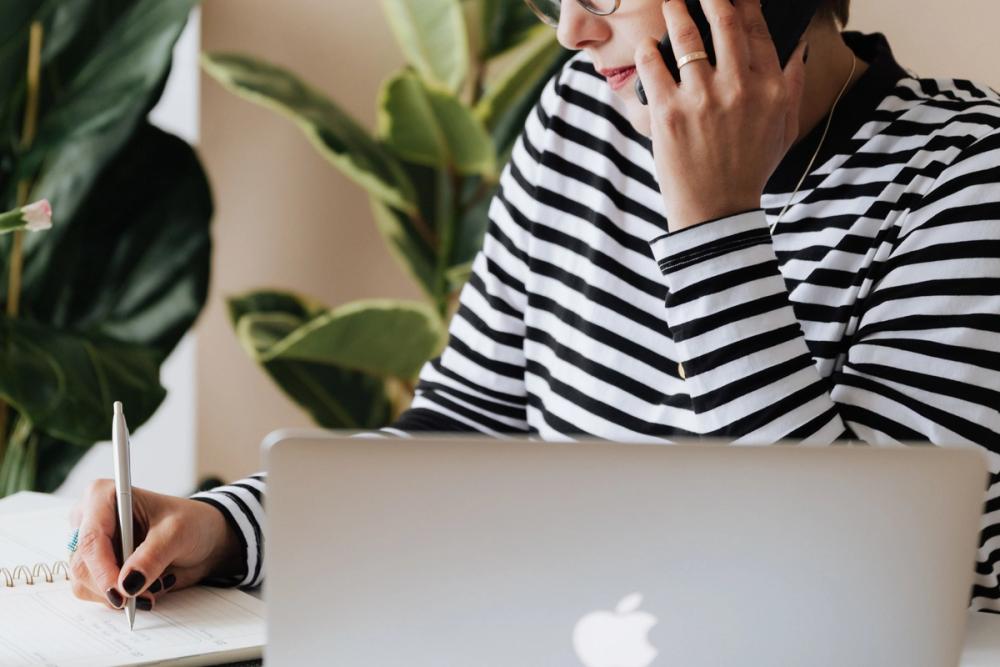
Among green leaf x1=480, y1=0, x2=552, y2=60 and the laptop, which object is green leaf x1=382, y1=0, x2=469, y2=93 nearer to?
green leaf x1=480, y1=0, x2=552, y2=60

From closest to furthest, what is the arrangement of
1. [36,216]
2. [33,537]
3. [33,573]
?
[36,216]
[33,573]
[33,537]

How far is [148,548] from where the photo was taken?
2.74 ft

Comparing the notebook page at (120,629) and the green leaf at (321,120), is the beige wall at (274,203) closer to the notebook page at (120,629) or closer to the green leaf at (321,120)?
the green leaf at (321,120)

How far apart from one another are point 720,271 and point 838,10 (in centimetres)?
40

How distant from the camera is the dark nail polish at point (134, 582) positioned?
2.66ft

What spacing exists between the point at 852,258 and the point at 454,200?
47.8 inches

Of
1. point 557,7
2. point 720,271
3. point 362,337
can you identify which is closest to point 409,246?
point 362,337

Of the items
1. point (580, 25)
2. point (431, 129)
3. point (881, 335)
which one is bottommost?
point (881, 335)

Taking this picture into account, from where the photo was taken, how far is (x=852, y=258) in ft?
3.37

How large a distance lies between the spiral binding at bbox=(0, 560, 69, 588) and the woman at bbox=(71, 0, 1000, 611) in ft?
0.18

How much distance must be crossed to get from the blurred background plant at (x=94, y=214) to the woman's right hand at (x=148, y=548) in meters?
0.97

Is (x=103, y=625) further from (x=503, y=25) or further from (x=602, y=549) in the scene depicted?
(x=503, y=25)

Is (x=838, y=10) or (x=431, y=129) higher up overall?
(x=838, y=10)

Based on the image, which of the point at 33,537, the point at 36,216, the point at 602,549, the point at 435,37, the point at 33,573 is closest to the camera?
the point at 602,549
